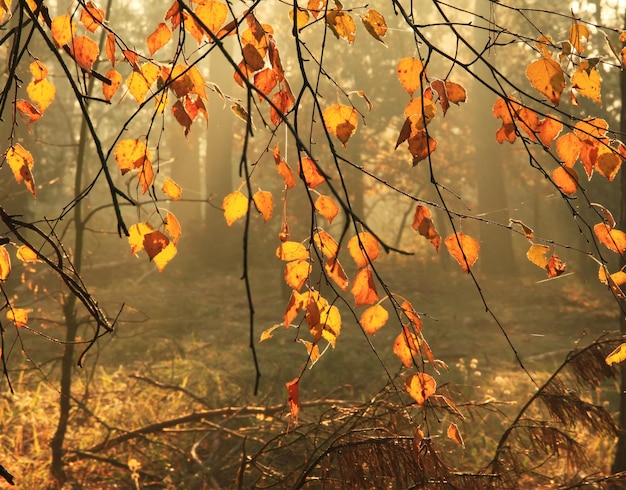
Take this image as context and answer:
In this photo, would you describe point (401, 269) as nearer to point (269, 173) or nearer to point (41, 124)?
point (269, 173)

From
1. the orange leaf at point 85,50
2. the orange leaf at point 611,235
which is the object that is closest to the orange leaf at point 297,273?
the orange leaf at point 85,50

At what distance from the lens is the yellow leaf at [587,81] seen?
5.19 feet

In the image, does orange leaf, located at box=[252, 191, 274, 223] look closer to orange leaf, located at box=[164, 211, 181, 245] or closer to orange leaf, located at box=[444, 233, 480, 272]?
orange leaf, located at box=[164, 211, 181, 245]

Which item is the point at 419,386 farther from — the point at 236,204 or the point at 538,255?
the point at 236,204

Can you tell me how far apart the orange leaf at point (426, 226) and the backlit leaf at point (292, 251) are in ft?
0.96

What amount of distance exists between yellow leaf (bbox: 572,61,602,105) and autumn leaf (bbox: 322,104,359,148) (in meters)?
0.52

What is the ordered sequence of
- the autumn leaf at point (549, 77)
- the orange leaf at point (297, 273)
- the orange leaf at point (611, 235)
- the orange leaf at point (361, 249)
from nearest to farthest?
the autumn leaf at point (549, 77), the orange leaf at point (361, 249), the orange leaf at point (297, 273), the orange leaf at point (611, 235)

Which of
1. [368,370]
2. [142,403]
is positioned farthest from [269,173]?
[142,403]

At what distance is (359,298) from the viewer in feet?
5.65

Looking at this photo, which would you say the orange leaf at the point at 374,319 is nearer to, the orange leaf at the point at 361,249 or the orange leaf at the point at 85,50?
the orange leaf at the point at 361,249

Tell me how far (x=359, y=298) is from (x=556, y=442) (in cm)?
159

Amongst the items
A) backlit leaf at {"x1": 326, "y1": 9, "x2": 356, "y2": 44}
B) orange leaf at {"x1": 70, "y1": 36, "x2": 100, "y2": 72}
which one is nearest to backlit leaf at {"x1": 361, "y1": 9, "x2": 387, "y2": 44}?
backlit leaf at {"x1": 326, "y1": 9, "x2": 356, "y2": 44}

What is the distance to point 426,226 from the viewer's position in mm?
1750

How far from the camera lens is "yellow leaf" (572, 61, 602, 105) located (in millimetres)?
1583
